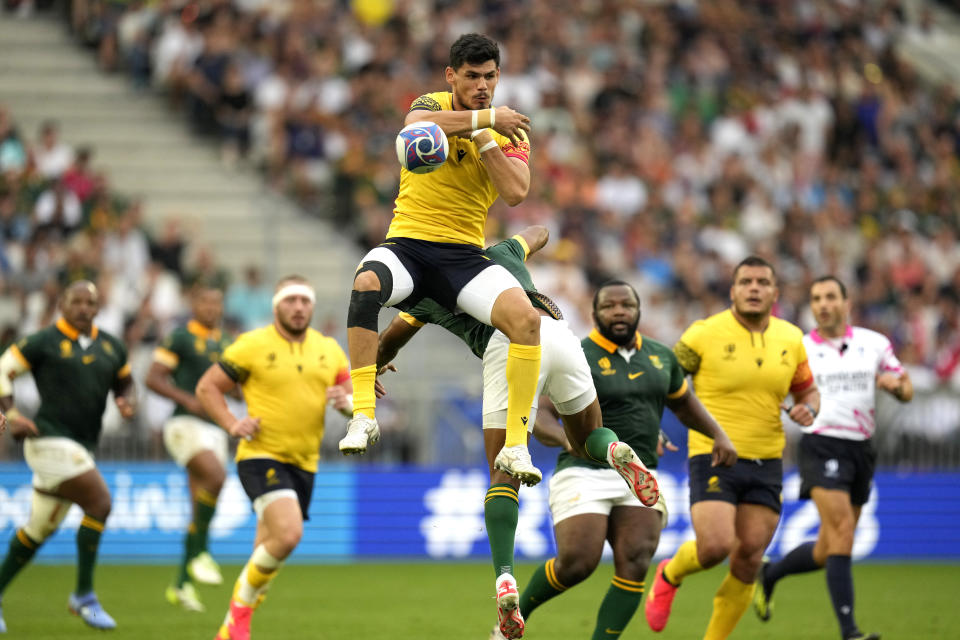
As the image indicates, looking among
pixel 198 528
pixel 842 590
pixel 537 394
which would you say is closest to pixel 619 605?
pixel 537 394

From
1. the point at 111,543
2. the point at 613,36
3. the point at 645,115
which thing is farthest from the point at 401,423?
the point at 613,36

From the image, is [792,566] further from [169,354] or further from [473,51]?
[169,354]

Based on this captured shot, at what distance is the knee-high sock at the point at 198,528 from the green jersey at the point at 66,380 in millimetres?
1684

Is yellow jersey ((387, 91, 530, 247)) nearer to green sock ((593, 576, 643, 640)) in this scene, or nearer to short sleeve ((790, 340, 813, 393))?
green sock ((593, 576, 643, 640))

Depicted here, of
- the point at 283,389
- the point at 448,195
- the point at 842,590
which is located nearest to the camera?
the point at 448,195

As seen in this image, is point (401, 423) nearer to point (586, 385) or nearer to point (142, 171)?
point (142, 171)

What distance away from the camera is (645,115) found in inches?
992

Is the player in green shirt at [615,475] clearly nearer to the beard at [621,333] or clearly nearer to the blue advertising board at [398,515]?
the beard at [621,333]

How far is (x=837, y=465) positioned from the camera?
11547 millimetres

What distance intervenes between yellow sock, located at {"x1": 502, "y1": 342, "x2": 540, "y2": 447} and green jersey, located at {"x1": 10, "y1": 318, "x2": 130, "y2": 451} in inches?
227

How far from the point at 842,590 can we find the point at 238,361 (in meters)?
5.19

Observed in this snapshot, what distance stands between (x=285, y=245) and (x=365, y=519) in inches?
229

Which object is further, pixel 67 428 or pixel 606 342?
pixel 67 428

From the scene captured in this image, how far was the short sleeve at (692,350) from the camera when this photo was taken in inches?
428
